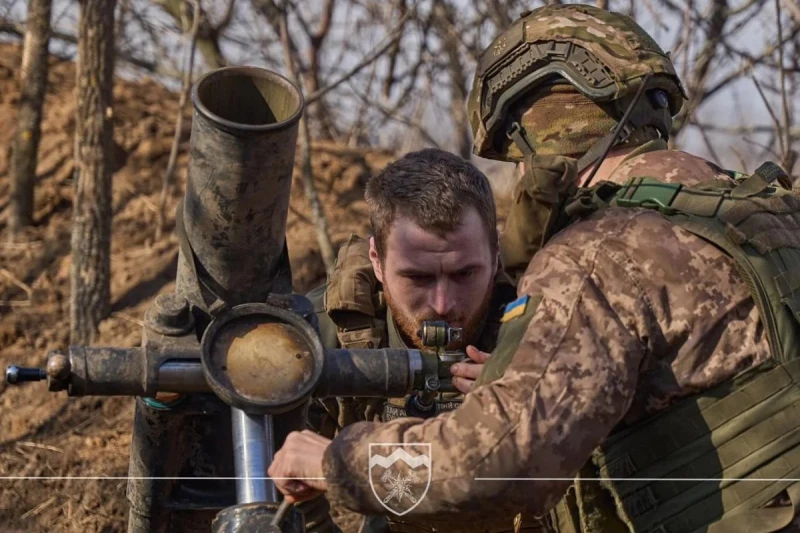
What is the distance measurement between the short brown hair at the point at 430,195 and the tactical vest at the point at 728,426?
76cm

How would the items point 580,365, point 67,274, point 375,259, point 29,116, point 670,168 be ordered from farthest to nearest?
point 29,116, point 67,274, point 375,259, point 670,168, point 580,365

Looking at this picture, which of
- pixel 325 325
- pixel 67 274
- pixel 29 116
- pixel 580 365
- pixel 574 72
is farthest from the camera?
pixel 29 116

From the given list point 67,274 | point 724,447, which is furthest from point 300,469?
point 67,274

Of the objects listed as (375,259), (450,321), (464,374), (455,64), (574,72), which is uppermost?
(455,64)

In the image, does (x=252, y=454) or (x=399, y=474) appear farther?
(x=252, y=454)

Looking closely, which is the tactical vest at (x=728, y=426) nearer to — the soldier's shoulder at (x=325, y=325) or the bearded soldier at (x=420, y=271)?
the bearded soldier at (x=420, y=271)

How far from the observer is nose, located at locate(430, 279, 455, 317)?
3.79m

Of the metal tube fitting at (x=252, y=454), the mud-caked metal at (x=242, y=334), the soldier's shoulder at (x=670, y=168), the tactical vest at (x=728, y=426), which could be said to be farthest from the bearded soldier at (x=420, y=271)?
the metal tube fitting at (x=252, y=454)

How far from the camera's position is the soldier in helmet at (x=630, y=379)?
9.02ft

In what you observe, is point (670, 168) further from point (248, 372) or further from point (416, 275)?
point (248, 372)

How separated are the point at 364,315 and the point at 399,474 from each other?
1.34m

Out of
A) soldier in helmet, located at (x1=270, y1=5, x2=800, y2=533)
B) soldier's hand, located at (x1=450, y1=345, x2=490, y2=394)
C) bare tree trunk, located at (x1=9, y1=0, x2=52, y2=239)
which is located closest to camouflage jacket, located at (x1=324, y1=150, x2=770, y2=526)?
soldier in helmet, located at (x1=270, y1=5, x2=800, y2=533)

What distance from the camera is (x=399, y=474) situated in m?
2.82

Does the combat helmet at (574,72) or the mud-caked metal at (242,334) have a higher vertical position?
the combat helmet at (574,72)
